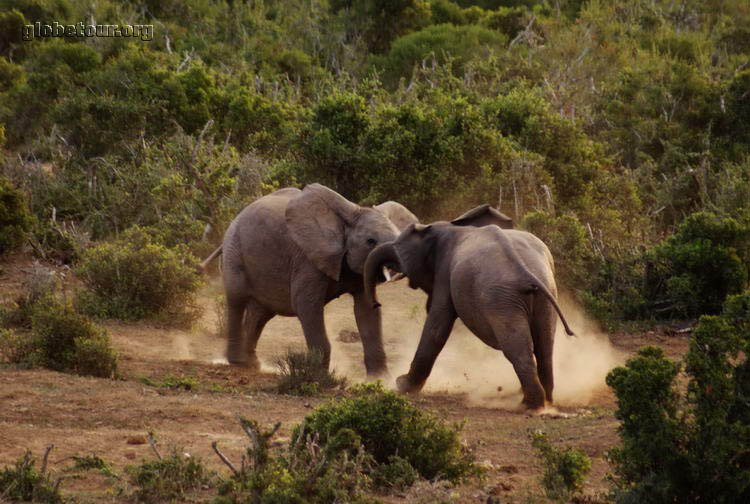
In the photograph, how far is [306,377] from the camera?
9.05 metres

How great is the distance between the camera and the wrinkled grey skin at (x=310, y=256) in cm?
1001

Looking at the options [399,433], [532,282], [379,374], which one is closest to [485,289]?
[532,282]

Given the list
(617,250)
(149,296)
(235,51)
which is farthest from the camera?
(235,51)

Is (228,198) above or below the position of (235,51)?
below

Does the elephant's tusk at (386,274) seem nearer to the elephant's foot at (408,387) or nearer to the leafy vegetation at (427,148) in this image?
the elephant's foot at (408,387)

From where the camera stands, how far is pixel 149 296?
1220cm

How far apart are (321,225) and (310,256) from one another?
286mm

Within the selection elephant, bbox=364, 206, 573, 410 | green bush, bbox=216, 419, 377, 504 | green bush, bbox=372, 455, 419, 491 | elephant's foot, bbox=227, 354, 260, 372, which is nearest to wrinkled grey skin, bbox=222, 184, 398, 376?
elephant, bbox=364, 206, 573, 410

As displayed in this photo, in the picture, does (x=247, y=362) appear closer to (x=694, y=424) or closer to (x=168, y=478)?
(x=168, y=478)

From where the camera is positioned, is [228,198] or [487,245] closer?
[487,245]

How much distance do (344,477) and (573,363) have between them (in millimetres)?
5312

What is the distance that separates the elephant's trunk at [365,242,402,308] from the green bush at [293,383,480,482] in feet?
10.2

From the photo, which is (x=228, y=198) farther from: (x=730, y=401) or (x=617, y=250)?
(x=730, y=401)

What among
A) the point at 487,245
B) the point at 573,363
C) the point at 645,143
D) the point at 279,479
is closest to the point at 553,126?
the point at 645,143
